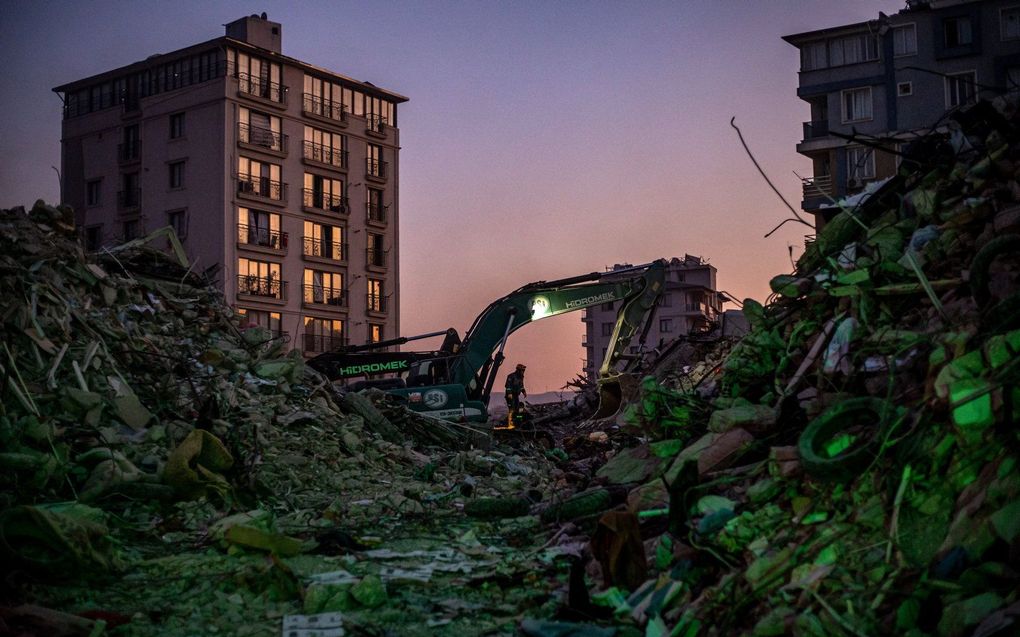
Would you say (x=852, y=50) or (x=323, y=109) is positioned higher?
(x=852, y=50)

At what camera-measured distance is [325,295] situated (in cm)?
4772

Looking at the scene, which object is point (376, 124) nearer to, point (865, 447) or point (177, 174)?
point (177, 174)

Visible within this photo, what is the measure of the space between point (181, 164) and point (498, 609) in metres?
43.8

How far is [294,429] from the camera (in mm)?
11773

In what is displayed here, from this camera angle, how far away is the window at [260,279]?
144 ft

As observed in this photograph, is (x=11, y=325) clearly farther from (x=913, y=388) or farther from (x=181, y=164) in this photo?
(x=181, y=164)

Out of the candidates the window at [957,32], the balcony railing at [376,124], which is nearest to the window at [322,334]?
the balcony railing at [376,124]

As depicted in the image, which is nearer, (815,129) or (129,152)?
(815,129)

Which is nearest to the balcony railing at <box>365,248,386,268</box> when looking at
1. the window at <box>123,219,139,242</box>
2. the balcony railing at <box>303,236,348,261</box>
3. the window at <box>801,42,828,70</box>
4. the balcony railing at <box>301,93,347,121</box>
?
the balcony railing at <box>303,236,348,261</box>

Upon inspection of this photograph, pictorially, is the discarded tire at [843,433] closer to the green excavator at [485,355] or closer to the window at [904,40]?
the green excavator at [485,355]

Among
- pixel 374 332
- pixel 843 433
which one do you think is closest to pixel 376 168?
pixel 374 332

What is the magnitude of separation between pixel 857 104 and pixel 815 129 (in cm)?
213

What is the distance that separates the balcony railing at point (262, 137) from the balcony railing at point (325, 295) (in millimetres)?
6899

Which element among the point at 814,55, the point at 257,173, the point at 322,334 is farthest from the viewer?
the point at 322,334
